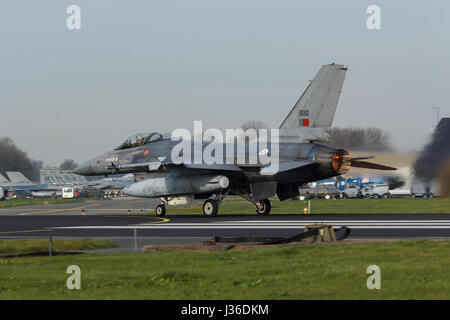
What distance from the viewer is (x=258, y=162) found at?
32750 mm

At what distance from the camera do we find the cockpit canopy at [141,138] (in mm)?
36531

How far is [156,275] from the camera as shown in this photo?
40.1 ft

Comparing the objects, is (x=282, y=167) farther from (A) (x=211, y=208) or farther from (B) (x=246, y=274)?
(B) (x=246, y=274)

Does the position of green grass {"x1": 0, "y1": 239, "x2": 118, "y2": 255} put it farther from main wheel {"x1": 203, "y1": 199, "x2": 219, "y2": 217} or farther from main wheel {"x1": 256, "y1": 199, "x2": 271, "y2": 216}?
main wheel {"x1": 256, "y1": 199, "x2": 271, "y2": 216}

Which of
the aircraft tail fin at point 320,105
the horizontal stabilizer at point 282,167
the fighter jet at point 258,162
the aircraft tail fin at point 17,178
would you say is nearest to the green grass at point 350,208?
the fighter jet at point 258,162

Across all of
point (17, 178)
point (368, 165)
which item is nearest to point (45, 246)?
point (368, 165)

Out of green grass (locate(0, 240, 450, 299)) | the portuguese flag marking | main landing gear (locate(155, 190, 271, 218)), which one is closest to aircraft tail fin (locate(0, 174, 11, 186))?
main landing gear (locate(155, 190, 271, 218))

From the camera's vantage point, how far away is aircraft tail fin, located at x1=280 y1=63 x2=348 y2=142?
32.2m

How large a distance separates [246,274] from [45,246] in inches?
Result: 357

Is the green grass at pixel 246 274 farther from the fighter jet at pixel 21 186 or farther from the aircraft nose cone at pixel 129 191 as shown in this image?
the fighter jet at pixel 21 186

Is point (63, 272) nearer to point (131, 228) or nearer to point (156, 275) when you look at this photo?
point (156, 275)

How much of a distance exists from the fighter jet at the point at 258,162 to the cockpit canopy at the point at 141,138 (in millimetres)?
83

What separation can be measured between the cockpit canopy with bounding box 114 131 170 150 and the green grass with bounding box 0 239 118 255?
16.8 meters
